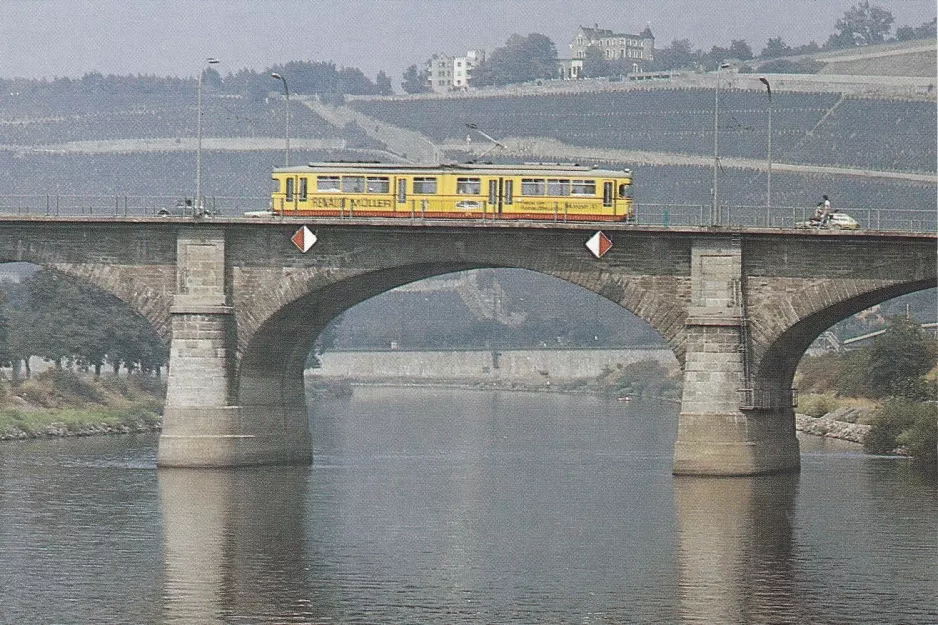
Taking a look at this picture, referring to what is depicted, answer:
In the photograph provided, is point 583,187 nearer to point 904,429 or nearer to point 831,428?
point 904,429

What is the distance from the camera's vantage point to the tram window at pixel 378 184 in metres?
95.2

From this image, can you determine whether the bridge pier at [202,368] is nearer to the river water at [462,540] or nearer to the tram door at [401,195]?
the river water at [462,540]

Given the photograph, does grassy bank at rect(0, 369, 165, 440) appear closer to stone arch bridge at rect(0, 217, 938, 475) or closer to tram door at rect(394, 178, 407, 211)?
stone arch bridge at rect(0, 217, 938, 475)

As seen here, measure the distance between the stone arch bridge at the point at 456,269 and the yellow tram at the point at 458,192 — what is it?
2000 millimetres

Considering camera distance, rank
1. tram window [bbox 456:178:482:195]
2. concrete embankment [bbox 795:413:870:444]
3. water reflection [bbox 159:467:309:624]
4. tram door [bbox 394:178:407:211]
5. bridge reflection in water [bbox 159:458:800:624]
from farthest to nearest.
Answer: concrete embankment [bbox 795:413:870:444] → tram door [bbox 394:178:407:211] → tram window [bbox 456:178:482:195] → water reflection [bbox 159:467:309:624] → bridge reflection in water [bbox 159:458:800:624]

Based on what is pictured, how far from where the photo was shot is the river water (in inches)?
2352

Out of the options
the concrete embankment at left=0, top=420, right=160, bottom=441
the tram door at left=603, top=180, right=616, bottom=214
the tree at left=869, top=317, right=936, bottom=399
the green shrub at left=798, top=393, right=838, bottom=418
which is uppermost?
the tram door at left=603, top=180, right=616, bottom=214

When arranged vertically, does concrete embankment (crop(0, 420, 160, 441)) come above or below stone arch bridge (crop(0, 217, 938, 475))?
below

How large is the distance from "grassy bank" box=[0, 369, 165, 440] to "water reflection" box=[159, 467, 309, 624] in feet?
88.2

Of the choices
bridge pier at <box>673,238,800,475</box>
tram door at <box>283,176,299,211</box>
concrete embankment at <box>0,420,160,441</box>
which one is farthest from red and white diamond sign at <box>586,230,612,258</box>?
concrete embankment at <box>0,420,160,441</box>

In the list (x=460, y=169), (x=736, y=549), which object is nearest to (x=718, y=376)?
(x=460, y=169)

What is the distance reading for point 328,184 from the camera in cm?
9544

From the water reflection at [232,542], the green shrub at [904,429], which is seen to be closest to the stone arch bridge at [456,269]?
the water reflection at [232,542]

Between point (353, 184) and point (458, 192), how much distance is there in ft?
15.5
